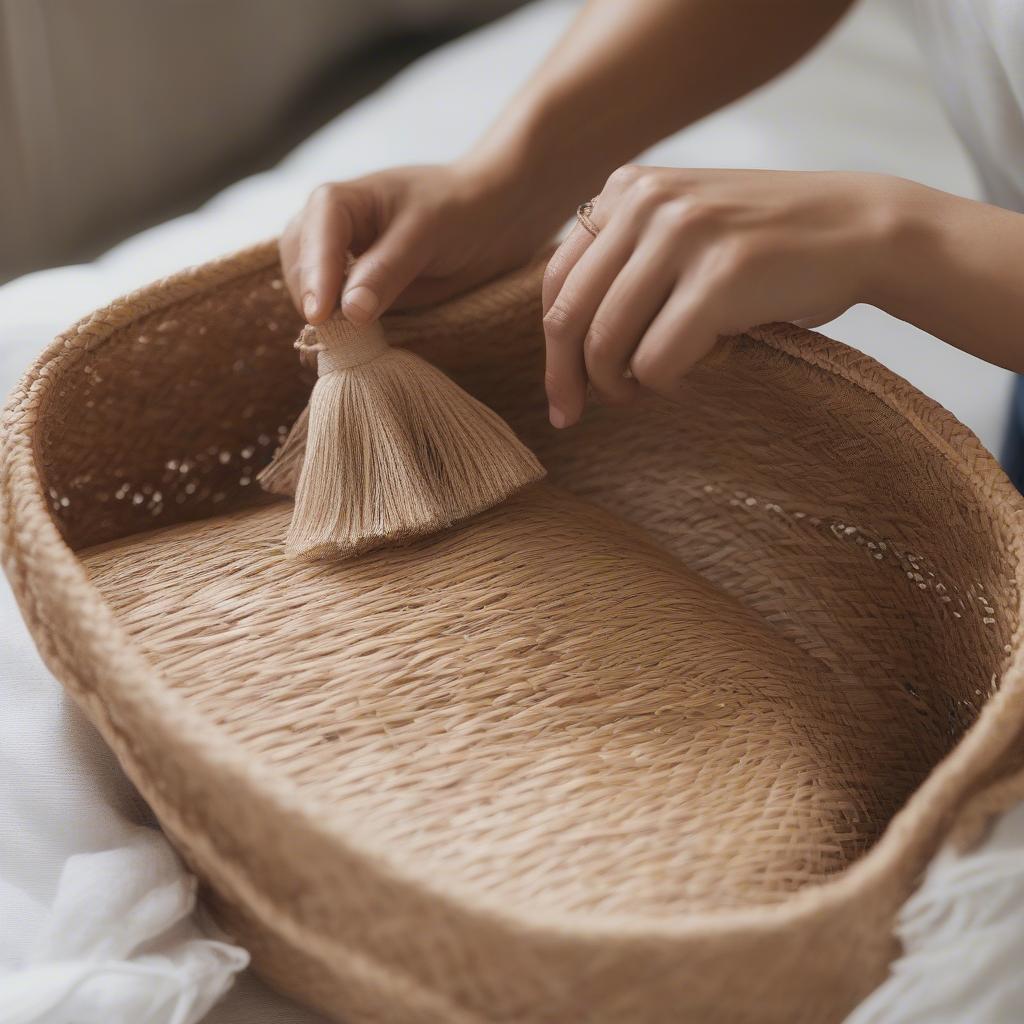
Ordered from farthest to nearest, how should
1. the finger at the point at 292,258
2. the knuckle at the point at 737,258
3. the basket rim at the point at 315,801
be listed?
the finger at the point at 292,258 < the knuckle at the point at 737,258 < the basket rim at the point at 315,801

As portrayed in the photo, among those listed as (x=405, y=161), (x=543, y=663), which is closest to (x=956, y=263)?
(x=543, y=663)

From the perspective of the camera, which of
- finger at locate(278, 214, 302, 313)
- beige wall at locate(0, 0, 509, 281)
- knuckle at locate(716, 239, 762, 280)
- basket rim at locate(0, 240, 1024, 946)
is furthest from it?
beige wall at locate(0, 0, 509, 281)

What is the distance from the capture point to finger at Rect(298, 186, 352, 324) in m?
0.50

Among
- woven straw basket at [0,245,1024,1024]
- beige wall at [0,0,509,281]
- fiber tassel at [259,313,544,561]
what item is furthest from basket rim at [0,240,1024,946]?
beige wall at [0,0,509,281]

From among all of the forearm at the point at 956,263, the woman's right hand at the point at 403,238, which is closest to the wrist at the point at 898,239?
the forearm at the point at 956,263

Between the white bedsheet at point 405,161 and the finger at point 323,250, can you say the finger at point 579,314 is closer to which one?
the finger at point 323,250

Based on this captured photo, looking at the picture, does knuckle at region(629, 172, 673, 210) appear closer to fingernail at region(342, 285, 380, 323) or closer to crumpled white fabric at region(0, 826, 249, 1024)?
fingernail at region(342, 285, 380, 323)

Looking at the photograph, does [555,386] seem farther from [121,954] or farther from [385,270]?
[121,954]

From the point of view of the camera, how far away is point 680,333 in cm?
45

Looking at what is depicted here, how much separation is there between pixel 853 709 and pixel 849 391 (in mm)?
155

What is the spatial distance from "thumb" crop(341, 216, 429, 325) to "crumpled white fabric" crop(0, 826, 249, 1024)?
0.80 ft

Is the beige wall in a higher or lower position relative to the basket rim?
higher

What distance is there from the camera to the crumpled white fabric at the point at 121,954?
0.39 meters

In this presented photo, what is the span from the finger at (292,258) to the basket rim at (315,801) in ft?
0.19
